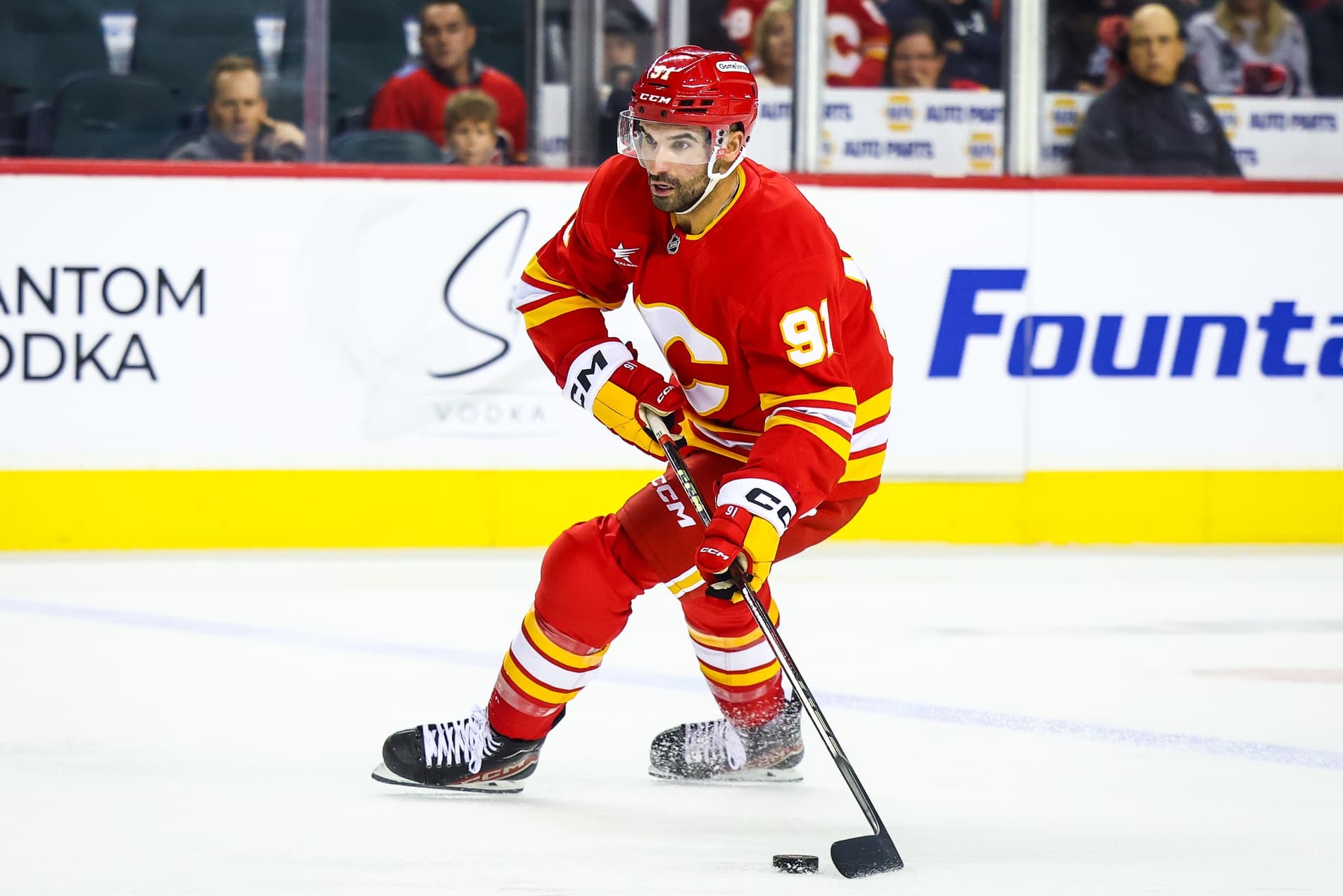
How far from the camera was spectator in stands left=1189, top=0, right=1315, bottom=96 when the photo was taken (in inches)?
228

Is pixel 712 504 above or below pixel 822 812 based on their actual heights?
above

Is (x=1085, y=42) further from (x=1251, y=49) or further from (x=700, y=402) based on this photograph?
(x=700, y=402)

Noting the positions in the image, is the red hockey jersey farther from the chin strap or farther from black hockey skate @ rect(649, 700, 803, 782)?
black hockey skate @ rect(649, 700, 803, 782)

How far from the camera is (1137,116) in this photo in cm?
581

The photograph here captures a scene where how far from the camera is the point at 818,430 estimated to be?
2.68m

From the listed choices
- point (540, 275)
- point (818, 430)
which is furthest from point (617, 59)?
point (818, 430)

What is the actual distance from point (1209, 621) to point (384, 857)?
2.61 m

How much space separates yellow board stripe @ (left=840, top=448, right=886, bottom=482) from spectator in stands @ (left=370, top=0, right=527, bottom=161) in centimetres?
273

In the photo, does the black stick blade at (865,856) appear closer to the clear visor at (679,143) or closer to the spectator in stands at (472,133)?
the clear visor at (679,143)

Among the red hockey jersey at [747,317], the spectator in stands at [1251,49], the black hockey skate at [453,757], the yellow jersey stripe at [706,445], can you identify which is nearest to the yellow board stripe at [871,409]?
the red hockey jersey at [747,317]

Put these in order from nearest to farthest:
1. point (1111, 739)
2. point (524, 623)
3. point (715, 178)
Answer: point (715, 178), point (524, 623), point (1111, 739)

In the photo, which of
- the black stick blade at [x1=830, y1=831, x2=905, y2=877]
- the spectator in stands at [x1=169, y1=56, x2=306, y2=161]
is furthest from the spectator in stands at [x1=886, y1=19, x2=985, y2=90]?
the black stick blade at [x1=830, y1=831, x2=905, y2=877]

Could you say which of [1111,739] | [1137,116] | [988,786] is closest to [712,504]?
[988,786]

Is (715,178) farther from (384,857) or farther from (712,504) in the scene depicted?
(384,857)
